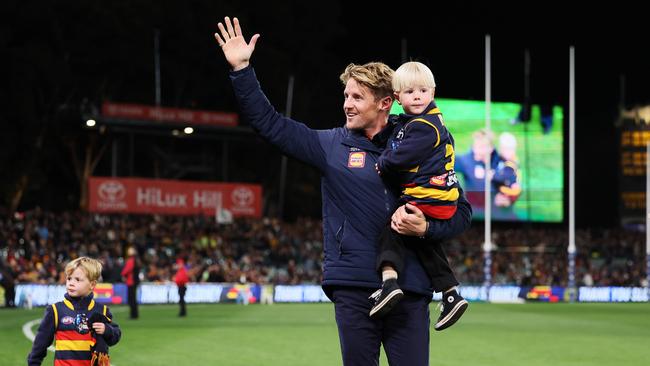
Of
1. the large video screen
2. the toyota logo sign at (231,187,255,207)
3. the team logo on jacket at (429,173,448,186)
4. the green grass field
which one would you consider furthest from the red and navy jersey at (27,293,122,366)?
the large video screen

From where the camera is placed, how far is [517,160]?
56625 millimetres

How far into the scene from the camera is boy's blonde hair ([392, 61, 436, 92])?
5.63 metres

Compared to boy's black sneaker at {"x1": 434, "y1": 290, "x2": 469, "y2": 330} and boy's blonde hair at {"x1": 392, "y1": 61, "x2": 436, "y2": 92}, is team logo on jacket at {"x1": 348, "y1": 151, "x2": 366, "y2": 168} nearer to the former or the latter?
boy's blonde hair at {"x1": 392, "y1": 61, "x2": 436, "y2": 92}

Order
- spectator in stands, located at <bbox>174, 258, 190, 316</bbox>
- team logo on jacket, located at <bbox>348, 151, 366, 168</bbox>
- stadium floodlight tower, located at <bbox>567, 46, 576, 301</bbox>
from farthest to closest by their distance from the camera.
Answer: stadium floodlight tower, located at <bbox>567, 46, 576, 301</bbox>, spectator in stands, located at <bbox>174, 258, 190, 316</bbox>, team logo on jacket, located at <bbox>348, 151, 366, 168</bbox>

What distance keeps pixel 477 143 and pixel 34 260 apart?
2434 centimetres

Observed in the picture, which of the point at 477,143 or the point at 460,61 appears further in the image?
the point at 460,61

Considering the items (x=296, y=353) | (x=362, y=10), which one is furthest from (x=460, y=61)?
(x=296, y=353)

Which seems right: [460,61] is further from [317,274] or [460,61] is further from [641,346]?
[641,346]

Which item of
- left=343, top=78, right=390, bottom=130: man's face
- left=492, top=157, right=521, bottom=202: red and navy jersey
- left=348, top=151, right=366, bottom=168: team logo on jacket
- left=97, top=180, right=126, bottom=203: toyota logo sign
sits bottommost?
left=348, top=151, right=366, bottom=168: team logo on jacket

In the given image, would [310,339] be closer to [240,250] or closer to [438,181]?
[438,181]

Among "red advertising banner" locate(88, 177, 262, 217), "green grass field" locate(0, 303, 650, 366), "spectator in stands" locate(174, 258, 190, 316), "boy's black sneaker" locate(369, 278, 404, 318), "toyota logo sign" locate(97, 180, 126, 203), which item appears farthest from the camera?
"red advertising banner" locate(88, 177, 262, 217)

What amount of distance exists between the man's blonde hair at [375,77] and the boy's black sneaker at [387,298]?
104 centimetres

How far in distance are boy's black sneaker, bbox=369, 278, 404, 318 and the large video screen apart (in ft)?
164

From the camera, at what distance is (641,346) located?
2061cm
